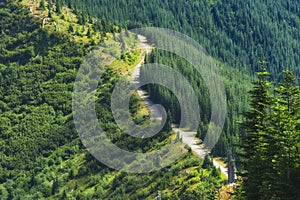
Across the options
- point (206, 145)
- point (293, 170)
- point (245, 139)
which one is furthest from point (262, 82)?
point (206, 145)

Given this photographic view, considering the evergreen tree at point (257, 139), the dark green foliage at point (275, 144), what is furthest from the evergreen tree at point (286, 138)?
the evergreen tree at point (257, 139)

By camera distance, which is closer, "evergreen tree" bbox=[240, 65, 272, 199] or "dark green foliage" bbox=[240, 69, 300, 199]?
"dark green foliage" bbox=[240, 69, 300, 199]

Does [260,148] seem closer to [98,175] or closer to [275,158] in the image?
[275,158]

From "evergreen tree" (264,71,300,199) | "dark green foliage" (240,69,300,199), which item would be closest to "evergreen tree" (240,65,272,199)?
"dark green foliage" (240,69,300,199)

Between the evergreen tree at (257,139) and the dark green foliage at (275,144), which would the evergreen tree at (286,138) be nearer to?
the dark green foliage at (275,144)

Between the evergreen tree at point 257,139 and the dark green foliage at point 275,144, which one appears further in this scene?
the evergreen tree at point 257,139

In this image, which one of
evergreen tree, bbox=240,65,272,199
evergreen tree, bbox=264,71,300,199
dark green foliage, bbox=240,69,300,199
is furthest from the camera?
evergreen tree, bbox=240,65,272,199

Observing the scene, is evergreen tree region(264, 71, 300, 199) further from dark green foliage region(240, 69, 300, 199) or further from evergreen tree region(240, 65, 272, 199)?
evergreen tree region(240, 65, 272, 199)

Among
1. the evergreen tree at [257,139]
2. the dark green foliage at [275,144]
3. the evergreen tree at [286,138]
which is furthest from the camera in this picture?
the evergreen tree at [257,139]

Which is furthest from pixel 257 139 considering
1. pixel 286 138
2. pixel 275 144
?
pixel 286 138

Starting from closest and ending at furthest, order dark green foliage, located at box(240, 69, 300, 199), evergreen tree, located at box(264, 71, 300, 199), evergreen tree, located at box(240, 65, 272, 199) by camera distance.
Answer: evergreen tree, located at box(264, 71, 300, 199) < dark green foliage, located at box(240, 69, 300, 199) < evergreen tree, located at box(240, 65, 272, 199)

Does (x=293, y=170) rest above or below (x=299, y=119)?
below
